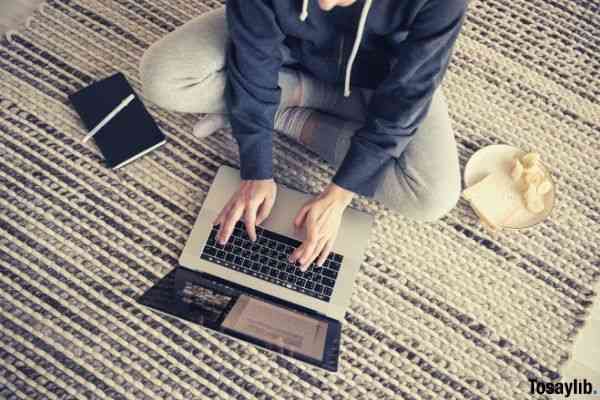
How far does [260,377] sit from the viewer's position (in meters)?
0.95

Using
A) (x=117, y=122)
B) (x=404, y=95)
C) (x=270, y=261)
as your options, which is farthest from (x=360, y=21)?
(x=117, y=122)

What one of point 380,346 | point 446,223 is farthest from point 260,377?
point 446,223

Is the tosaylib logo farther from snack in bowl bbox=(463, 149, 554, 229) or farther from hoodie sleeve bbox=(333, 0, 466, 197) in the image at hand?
hoodie sleeve bbox=(333, 0, 466, 197)

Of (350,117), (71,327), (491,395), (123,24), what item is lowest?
(491,395)

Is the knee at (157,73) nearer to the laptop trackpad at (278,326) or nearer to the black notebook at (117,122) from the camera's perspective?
the black notebook at (117,122)

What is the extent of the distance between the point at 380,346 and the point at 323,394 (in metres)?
0.15

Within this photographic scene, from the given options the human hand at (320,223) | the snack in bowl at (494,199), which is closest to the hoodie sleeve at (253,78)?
the human hand at (320,223)

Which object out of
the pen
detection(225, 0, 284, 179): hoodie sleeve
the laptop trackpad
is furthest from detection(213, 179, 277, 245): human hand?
the pen

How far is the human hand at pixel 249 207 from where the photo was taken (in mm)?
879

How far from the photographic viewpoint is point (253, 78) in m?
0.82

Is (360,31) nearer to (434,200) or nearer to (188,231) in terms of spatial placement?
(434,200)

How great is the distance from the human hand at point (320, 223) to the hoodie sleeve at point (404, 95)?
0.03 m

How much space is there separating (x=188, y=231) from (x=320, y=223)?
0.30 m

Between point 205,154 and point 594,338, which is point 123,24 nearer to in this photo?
point 205,154
